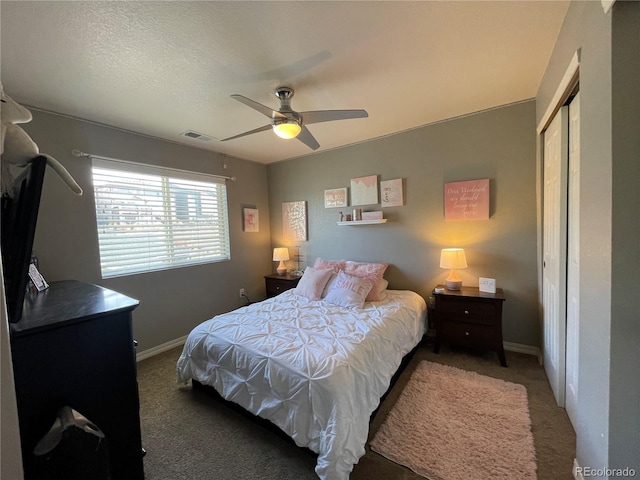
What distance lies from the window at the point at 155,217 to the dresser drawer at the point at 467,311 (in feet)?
9.69

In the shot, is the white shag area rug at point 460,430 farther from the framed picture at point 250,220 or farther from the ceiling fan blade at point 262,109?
the framed picture at point 250,220

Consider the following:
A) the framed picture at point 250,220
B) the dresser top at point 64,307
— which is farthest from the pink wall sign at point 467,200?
the dresser top at point 64,307

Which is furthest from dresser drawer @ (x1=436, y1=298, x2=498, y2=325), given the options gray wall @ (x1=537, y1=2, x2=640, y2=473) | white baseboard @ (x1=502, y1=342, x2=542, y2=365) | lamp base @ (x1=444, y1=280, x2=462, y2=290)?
gray wall @ (x1=537, y1=2, x2=640, y2=473)

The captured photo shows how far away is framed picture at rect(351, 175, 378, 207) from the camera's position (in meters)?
3.39

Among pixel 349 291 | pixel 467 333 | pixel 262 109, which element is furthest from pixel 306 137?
pixel 467 333

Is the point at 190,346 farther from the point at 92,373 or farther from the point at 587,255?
the point at 587,255

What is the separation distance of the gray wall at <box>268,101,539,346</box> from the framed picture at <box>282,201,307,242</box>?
0.72ft

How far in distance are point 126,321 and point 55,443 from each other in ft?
1.48

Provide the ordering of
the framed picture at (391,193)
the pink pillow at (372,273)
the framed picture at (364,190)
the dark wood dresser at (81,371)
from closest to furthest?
the dark wood dresser at (81,371), the pink pillow at (372,273), the framed picture at (391,193), the framed picture at (364,190)

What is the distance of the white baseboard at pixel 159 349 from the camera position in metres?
2.84

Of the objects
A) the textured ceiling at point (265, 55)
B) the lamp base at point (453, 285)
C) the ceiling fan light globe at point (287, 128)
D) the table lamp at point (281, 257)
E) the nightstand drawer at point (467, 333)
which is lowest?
the nightstand drawer at point (467, 333)

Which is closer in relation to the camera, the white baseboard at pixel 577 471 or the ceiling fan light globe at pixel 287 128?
the white baseboard at pixel 577 471

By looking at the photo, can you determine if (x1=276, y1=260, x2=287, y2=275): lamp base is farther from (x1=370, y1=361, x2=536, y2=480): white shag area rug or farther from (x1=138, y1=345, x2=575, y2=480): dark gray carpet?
(x1=370, y1=361, x2=536, y2=480): white shag area rug

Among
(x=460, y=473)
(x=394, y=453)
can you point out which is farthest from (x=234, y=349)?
(x=460, y=473)
